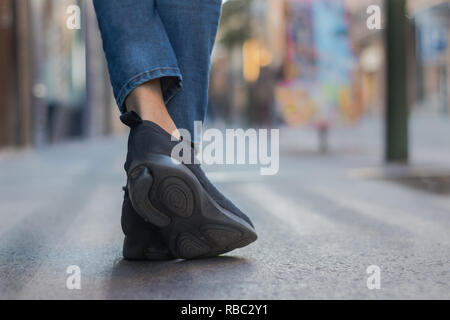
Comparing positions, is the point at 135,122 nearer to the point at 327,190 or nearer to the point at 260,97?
the point at 327,190

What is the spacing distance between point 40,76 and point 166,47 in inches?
400

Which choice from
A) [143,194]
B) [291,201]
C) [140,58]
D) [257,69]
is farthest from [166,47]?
[257,69]

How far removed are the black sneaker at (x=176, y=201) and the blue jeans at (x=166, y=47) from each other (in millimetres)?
131

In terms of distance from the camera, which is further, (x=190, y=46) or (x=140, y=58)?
(x=190, y=46)

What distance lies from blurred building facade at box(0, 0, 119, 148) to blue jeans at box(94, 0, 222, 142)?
485 centimetres

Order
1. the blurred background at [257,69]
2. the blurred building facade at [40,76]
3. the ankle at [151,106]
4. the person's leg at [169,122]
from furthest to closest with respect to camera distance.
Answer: the blurred building facade at [40,76] < the blurred background at [257,69] < the ankle at [151,106] < the person's leg at [169,122]

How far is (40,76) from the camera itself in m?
11.1

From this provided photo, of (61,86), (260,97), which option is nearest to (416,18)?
(260,97)

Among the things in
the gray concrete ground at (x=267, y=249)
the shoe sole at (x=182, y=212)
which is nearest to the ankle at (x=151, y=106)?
the shoe sole at (x=182, y=212)

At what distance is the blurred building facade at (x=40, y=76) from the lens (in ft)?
32.2

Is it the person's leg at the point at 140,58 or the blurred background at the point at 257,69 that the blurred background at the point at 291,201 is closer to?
the blurred background at the point at 257,69

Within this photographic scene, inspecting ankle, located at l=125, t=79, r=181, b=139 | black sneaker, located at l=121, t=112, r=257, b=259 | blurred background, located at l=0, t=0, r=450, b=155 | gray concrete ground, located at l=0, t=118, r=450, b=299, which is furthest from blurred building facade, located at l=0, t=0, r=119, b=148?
black sneaker, located at l=121, t=112, r=257, b=259

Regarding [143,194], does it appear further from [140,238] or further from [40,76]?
[40,76]

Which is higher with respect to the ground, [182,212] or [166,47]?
[166,47]
